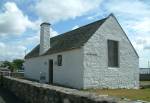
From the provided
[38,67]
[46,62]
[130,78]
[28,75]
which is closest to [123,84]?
[130,78]

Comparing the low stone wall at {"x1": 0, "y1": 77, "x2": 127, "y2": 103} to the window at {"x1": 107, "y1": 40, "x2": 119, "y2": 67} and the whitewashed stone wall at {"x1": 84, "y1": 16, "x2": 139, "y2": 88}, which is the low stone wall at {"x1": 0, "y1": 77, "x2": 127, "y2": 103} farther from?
the window at {"x1": 107, "y1": 40, "x2": 119, "y2": 67}

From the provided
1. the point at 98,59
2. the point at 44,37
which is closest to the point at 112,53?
the point at 98,59

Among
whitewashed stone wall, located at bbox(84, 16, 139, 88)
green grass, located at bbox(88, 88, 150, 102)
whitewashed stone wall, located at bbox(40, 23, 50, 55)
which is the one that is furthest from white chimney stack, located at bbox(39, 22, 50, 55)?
green grass, located at bbox(88, 88, 150, 102)

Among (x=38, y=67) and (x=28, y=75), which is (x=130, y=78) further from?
(x=28, y=75)

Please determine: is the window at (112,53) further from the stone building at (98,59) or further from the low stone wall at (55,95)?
the low stone wall at (55,95)

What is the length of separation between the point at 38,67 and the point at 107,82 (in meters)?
11.2

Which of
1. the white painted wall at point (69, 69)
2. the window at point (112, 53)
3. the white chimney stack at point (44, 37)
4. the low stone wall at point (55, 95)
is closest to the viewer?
the low stone wall at point (55, 95)

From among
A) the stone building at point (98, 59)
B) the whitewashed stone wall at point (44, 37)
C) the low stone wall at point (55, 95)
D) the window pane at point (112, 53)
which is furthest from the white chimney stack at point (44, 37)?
the low stone wall at point (55, 95)

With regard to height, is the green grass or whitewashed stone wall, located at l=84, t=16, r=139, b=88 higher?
whitewashed stone wall, located at l=84, t=16, r=139, b=88

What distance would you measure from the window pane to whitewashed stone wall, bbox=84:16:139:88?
1.16 feet

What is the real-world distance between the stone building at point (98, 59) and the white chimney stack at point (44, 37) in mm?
3544

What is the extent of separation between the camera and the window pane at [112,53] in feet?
77.1

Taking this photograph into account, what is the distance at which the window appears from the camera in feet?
77.1

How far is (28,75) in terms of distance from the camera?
37188 millimetres
